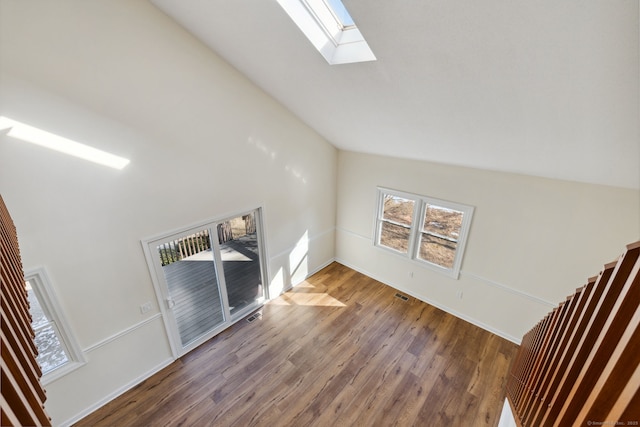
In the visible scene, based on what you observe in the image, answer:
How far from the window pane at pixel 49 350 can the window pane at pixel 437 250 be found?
495cm

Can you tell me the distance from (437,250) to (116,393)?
4.87 metres

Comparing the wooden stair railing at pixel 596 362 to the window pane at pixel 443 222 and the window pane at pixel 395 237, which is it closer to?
the window pane at pixel 443 222

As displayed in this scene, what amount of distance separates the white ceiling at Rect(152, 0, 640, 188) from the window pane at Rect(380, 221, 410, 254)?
5.69 feet

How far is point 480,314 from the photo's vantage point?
14.0 ft

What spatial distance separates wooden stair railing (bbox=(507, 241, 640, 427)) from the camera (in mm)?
679

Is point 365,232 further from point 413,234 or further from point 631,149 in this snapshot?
point 631,149

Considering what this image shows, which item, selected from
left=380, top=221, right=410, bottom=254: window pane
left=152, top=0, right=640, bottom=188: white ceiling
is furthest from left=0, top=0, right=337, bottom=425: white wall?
left=380, top=221, right=410, bottom=254: window pane

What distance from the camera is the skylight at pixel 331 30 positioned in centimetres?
214

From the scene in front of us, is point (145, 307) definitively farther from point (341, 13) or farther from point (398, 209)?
point (398, 209)

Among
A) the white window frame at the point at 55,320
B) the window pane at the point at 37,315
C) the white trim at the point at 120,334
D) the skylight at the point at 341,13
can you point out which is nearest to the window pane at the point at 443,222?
the skylight at the point at 341,13

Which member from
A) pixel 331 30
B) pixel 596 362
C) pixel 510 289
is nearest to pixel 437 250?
pixel 510 289

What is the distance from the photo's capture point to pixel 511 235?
3.68 meters

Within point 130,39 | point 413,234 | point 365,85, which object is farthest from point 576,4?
point 413,234

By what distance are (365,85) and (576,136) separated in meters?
1.81
